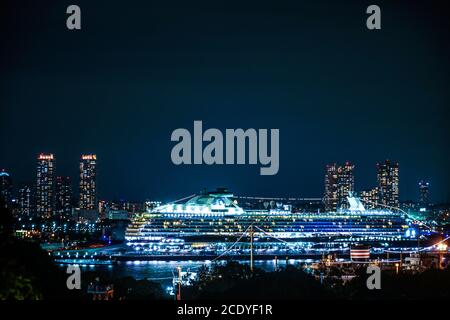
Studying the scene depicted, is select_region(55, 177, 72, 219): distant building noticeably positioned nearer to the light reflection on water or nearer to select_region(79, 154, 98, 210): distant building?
select_region(79, 154, 98, 210): distant building

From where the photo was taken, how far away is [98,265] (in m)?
34.1

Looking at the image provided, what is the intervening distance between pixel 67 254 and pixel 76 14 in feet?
92.7

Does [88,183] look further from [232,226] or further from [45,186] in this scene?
[232,226]

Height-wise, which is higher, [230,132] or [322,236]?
[230,132]

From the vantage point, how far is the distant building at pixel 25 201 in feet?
184

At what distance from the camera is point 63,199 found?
201 feet

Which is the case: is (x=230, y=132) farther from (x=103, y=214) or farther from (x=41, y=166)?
(x=103, y=214)

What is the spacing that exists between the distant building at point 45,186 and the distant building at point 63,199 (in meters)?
0.53

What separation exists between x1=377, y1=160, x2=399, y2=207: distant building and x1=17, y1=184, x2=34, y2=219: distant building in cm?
2393

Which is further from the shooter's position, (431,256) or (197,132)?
(431,256)

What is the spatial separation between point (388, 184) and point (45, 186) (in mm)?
23805

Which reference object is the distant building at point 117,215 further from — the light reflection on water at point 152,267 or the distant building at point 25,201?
the light reflection on water at point 152,267
